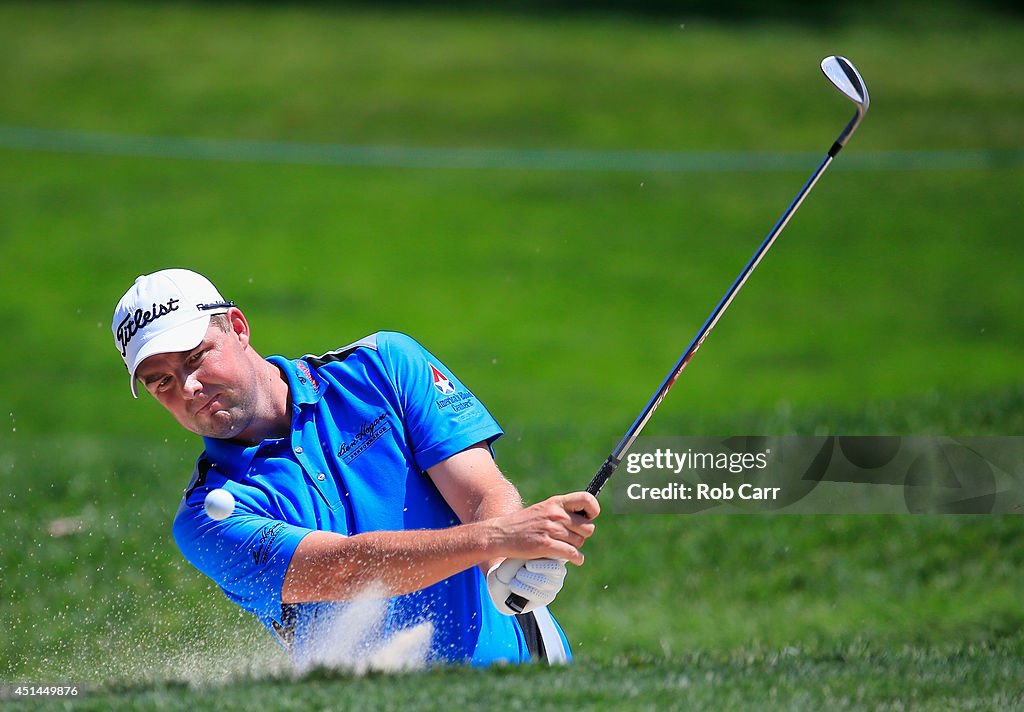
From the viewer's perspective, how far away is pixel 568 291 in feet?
41.8

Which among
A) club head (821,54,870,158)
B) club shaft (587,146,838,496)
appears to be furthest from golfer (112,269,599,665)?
club head (821,54,870,158)

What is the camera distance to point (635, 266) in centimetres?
1326

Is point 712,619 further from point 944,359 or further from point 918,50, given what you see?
point 918,50

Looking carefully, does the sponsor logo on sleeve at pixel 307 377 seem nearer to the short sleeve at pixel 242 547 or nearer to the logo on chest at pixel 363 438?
the logo on chest at pixel 363 438

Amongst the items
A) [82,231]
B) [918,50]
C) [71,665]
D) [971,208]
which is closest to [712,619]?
[71,665]

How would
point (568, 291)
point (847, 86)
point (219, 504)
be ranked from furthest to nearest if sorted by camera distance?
point (568, 291) < point (847, 86) < point (219, 504)

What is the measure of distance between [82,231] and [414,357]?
37.5ft

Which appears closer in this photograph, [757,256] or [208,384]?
[208,384]

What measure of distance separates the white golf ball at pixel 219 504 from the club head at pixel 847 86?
6.20ft

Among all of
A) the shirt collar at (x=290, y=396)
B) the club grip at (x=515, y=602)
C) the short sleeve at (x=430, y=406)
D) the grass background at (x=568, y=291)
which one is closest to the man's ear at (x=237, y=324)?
the shirt collar at (x=290, y=396)

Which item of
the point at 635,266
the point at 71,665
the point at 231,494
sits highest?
the point at 231,494

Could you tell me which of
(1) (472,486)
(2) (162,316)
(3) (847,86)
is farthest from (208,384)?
(3) (847,86)

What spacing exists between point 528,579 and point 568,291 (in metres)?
9.51

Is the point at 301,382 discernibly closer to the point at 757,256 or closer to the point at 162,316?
the point at 162,316
